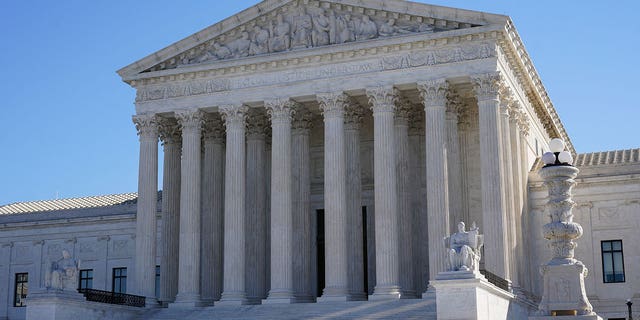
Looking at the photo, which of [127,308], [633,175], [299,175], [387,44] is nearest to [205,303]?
[127,308]

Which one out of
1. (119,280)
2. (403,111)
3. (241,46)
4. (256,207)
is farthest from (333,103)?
(119,280)

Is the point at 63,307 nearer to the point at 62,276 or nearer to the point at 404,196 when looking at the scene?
the point at 62,276

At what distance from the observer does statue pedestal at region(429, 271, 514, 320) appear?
109 ft

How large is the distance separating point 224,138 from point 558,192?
2797cm

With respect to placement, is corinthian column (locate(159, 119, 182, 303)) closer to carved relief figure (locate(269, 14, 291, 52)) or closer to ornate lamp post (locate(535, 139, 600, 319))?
carved relief figure (locate(269, 14, 291, 52))

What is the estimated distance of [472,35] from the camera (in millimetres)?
42125

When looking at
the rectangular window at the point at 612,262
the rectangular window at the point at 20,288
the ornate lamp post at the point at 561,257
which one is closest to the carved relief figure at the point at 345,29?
the rectangular window at the point at 612,262

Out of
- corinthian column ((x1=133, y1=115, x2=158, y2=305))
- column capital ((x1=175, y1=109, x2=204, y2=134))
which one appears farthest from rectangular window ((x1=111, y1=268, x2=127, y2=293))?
column capital ((x1=175, y1=109, x2=204, y2=134))

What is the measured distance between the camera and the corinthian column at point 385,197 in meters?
42.2

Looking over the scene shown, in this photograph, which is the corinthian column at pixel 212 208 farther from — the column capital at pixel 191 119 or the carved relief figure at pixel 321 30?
the carved relief figure at pixel 321 30

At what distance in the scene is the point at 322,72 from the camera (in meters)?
45.3

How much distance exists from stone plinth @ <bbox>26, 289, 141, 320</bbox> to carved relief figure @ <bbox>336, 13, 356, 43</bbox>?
56.8 feet

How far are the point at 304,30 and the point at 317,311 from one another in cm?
1421

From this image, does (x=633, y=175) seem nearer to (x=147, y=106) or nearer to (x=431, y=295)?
(x=431, y=295)
